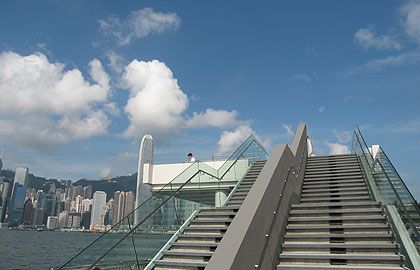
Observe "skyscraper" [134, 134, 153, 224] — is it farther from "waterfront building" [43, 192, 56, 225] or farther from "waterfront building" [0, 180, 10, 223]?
"waterfront building" [43, 192, 56, 225]

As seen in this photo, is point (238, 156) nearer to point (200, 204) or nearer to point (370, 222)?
point (200, 204)

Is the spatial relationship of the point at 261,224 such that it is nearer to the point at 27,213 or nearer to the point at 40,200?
the point at 27,213

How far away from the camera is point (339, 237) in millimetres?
5566

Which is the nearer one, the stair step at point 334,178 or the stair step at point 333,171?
the stair step at point 334,178

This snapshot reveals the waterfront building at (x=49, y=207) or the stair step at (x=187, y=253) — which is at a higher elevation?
the waterfront building at (x=49, y=207)

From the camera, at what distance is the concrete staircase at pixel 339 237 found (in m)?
4.96

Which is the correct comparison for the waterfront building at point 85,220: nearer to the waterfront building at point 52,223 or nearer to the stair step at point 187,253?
the waterfront building at point 52,223

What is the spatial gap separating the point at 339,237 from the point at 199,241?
227cm

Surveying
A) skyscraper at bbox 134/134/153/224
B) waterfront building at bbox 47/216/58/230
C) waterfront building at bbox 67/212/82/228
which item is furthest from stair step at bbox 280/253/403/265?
waterfront building at bbox 67/212/82/228

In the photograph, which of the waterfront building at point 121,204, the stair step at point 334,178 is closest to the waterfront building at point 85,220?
the waterfront building at point 121,204

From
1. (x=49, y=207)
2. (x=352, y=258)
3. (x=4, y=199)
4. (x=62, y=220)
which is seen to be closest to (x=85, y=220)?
(x=62, y=220)

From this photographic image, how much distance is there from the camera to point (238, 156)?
12922 millimetres

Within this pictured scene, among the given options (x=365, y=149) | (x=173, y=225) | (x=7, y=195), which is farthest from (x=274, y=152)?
(x=7, y=195)

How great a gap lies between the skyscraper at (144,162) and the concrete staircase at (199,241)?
43.3 feet
